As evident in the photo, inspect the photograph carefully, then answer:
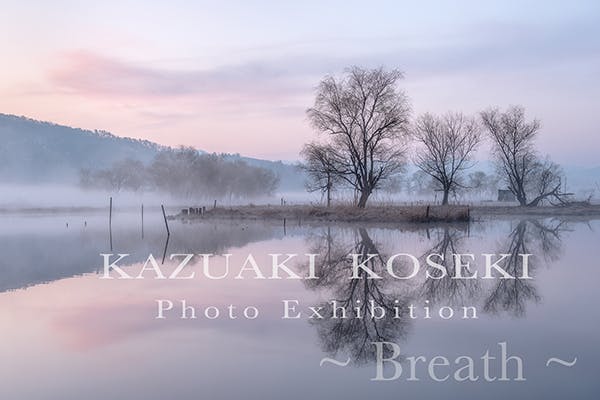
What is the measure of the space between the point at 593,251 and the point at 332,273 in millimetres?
12843

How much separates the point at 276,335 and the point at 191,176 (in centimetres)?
9928

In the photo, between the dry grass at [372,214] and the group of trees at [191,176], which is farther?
the group of trees at [191,176]

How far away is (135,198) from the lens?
5084 inches

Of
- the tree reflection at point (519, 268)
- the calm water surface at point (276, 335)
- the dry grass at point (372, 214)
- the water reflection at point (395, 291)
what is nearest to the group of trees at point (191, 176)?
the dry grass at point (372, 214)

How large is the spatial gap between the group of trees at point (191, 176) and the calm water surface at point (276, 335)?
287ft

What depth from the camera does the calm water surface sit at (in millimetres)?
7777

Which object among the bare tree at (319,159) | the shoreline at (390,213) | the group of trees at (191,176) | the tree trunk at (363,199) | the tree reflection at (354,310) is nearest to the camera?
the tree reflection at (354,310)

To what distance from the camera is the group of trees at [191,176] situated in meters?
108

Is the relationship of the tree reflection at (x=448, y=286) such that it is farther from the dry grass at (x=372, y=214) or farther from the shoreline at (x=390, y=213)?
the shoreline at (x=390, y=213)

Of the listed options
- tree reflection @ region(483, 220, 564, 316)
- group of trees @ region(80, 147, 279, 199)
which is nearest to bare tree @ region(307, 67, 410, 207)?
tree reflection @ region(483, 220, 564, 316)

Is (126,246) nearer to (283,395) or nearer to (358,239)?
(358,239)

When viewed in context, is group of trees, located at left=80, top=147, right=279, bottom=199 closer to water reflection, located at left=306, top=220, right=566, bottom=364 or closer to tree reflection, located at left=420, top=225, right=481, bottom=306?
water reflection, located at left=306, top=220, right=566, bottom=364

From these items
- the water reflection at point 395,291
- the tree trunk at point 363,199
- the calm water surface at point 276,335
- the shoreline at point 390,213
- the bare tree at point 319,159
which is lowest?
the calm water surface at point 276,335

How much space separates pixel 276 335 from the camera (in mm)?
10578
